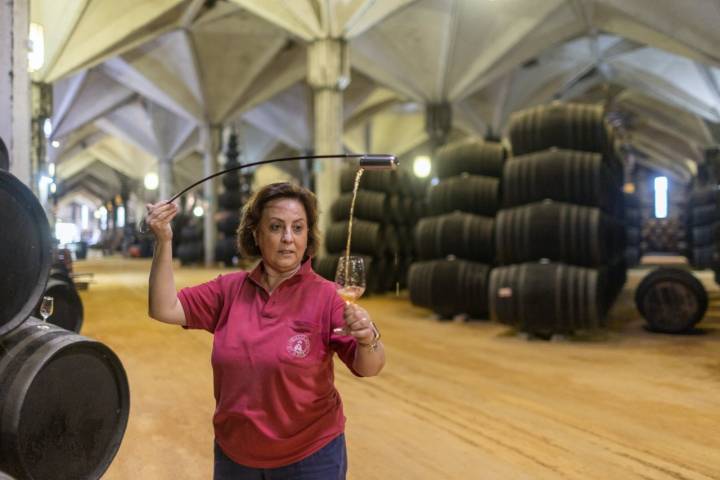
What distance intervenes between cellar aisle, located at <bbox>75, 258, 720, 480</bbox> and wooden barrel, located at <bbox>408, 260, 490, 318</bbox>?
103 centimetres

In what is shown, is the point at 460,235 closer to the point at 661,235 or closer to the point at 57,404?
the point at 57,404

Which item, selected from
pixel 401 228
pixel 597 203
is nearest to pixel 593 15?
pixel 401 228

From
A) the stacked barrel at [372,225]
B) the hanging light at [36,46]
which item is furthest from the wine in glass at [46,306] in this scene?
the hanging light at [36,46]

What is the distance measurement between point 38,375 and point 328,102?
13728 mm

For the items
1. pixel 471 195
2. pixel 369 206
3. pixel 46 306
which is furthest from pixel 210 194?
pixel 46 306

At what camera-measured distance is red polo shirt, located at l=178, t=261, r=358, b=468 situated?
171cm

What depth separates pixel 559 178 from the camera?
24.6 ft

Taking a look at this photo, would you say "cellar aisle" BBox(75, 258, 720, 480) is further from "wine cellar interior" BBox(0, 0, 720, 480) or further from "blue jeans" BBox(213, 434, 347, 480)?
"blue jeans" BBox(213, 434, 347, 480)

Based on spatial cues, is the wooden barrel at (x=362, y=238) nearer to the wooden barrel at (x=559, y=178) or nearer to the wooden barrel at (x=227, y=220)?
the wooden barrel at (x=559, y=178)

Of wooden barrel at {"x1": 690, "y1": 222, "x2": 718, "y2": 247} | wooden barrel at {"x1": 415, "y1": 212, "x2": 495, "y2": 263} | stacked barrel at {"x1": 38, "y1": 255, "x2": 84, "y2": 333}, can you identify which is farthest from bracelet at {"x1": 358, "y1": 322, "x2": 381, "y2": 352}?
wooden barrel at {"x1": 690, "y1": 222, "x2": 718, "y2": 247}

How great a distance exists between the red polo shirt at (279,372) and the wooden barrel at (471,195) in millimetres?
7660

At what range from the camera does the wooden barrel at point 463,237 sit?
898cm

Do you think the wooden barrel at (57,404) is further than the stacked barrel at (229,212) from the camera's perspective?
No

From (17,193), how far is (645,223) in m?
43.2
